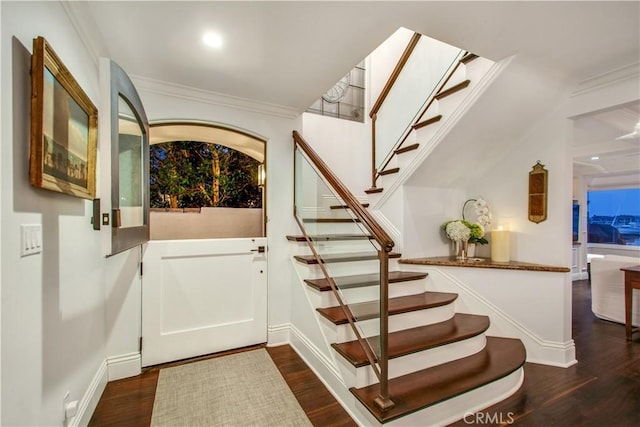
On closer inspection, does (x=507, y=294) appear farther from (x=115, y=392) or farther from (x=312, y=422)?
(x=115, y=392)

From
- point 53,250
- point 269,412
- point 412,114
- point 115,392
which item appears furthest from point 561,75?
point 115,392

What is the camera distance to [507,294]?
2.63 metres

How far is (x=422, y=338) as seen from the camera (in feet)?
6.89

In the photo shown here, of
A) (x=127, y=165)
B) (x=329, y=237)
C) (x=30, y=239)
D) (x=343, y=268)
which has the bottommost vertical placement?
(x=343, y=268)

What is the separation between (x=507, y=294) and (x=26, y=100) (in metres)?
3.46

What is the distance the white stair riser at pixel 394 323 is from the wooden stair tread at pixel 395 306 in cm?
4

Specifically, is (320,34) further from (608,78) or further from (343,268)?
(608,78)

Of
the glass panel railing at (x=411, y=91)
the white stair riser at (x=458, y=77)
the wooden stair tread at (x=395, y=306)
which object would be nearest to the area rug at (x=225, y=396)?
the wooden stair tread at (x=395, y=306)

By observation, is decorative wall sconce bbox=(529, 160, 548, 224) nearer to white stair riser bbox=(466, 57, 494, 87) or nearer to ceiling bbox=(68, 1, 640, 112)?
ceiling bbox=(68, 1, 640, 112)

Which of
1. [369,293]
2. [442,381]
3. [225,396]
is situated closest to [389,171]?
[369,293]

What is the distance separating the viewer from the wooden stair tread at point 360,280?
191cm

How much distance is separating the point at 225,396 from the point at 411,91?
10.8 ft

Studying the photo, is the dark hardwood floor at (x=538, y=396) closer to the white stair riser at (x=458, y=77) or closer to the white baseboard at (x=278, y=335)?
the white baseboard at (x=278, y=335)

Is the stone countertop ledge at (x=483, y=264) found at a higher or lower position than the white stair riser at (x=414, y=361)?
higher
